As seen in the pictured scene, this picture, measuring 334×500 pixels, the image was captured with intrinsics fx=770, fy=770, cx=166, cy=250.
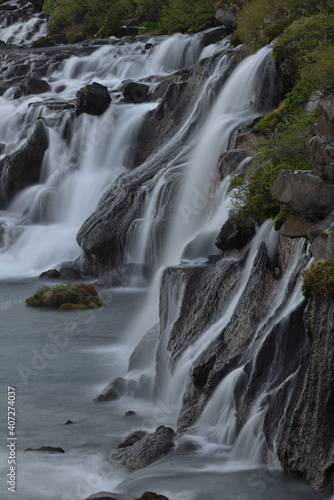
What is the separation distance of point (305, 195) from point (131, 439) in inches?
179

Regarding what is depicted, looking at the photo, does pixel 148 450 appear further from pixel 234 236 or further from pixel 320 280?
pixel 234 236

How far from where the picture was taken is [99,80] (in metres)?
35.5

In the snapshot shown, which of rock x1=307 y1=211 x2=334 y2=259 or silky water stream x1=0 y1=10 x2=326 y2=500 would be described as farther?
rock x1=307 y1=211 x2=334 y2=259

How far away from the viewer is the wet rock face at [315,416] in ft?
30.5

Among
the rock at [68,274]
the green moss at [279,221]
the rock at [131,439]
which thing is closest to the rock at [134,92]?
the rock at [68,274]

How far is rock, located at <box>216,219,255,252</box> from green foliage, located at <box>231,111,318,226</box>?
→ 0.52 feet

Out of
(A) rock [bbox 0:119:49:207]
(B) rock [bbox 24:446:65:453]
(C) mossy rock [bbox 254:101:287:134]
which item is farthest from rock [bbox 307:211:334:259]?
(A) rock [bbox 0:119:49:207]

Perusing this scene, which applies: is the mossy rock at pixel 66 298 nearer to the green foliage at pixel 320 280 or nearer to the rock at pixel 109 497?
the green foliage at pixel 320 280

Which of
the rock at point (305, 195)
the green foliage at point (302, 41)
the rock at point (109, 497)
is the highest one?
the green foliage at point (302, 41)

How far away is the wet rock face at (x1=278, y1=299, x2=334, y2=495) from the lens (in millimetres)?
9289

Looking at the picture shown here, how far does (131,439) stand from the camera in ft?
38.6

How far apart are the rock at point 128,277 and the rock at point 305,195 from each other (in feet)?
35.6

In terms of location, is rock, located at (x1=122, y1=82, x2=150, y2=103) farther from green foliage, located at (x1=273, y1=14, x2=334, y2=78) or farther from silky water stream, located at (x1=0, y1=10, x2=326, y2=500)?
green foliage, located at (x1=273, y1=14, x2=334, y2=78)

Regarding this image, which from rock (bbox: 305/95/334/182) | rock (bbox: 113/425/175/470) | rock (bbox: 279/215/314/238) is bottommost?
rock (bbox: 113/425/175/470)
